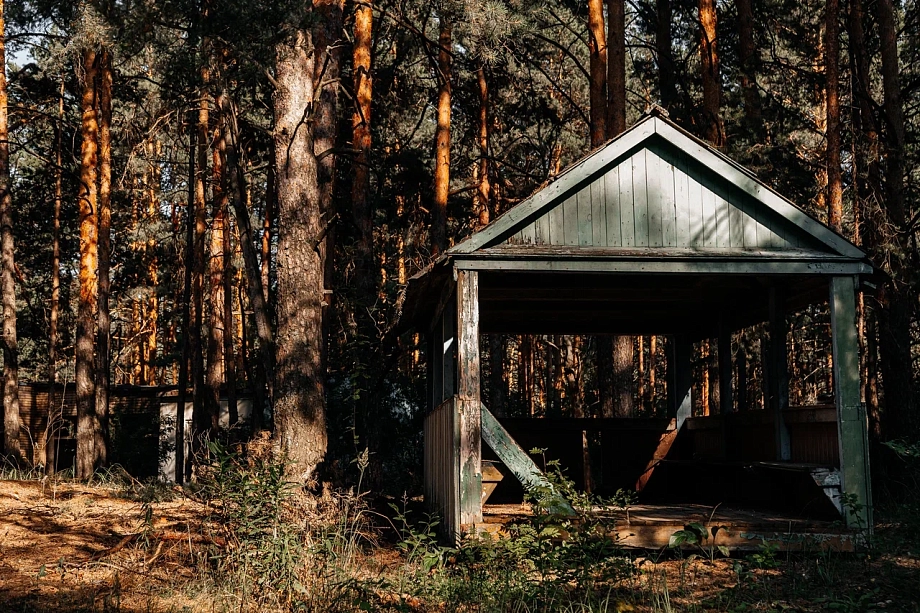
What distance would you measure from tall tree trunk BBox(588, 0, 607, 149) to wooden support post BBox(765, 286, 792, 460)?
21.6ft

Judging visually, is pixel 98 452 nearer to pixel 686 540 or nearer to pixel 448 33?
pixel 448 33

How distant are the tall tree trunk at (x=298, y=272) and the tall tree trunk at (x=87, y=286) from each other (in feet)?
37.7

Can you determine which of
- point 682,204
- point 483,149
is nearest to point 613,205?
point 682,204

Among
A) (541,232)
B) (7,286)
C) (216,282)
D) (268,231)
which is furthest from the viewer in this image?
(268,231)

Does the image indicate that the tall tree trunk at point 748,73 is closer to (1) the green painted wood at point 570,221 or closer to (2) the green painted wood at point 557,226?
(1) the green painted wood at point 570,221

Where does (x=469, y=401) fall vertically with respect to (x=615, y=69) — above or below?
below

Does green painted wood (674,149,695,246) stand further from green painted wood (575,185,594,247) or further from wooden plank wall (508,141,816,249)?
green painted wood (575,185,594,247)

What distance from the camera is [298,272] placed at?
35.2 feet

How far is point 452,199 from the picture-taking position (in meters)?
25.7

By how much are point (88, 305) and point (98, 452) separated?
145 inches

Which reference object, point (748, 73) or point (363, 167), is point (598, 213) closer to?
point (363, 167)

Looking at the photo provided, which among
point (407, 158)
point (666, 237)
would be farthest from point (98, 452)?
point (666, 237)

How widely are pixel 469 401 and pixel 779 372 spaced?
4.29m

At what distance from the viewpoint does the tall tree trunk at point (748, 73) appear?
18825 mm
